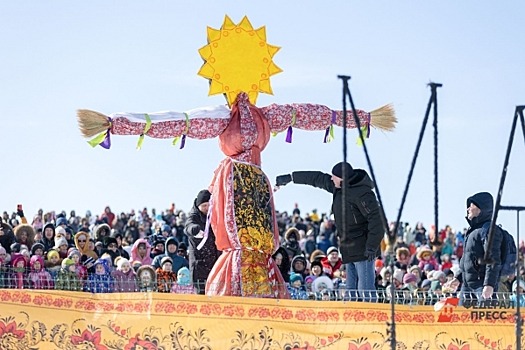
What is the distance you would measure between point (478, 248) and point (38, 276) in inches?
152

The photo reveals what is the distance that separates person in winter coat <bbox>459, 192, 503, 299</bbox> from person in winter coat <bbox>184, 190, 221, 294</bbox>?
2492 millimetres

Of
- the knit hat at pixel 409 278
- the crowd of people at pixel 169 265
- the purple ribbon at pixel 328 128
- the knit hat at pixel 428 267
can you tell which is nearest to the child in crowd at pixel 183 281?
the crowd of people at pixel 169 265

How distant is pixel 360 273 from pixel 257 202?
109cm

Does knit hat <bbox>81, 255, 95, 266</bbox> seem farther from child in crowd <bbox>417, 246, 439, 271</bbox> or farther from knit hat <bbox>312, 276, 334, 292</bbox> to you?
child in crowd <bbox>417, 246, 439, 271</bbox>

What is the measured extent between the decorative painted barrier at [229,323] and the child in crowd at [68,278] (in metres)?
0.49

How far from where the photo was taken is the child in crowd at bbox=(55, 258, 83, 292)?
427 inches

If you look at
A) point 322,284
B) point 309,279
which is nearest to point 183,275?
point 322,284

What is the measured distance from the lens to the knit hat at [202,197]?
44.6 feet

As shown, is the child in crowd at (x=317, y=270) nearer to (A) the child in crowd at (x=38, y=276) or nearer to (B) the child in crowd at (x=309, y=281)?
(B) the child in crowd at (x=309, y=281)

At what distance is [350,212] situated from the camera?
11.9 metres

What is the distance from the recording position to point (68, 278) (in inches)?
491

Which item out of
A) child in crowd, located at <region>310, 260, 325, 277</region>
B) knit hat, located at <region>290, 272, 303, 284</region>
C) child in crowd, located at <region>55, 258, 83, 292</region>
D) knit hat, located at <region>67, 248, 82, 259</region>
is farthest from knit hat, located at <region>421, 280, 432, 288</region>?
child in crowd, located at <region>55, 258, 83, 292</region>

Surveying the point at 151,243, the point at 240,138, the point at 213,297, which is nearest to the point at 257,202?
the point at 240,138

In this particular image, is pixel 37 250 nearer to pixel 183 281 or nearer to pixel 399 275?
pixel 183 281
